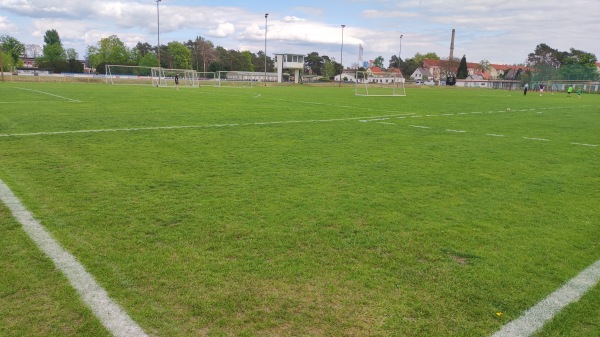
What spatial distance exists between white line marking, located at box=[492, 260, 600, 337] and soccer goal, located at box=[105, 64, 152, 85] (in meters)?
58.2

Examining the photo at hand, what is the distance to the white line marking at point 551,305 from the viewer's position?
8.89 feet

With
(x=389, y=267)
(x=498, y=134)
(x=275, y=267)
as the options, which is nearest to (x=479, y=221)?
(x=389, y=267)

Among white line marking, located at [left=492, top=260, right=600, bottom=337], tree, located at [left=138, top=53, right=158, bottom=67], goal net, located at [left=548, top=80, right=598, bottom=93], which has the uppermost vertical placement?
tree, located at [left=138, top=53, right=158, bottom=67]

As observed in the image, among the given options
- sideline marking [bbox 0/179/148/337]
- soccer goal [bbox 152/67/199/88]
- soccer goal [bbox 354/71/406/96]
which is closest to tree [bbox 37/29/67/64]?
soccer goal [bbox 152/67/199/88]

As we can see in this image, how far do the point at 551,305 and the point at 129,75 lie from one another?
6101 centimetres

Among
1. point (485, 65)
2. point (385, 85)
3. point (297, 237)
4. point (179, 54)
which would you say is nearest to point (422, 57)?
point (485, 65)

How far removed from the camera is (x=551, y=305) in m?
2.98

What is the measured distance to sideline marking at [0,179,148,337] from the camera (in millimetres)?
2631

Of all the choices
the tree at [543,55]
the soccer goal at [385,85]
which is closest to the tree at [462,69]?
the tree at [543,55]

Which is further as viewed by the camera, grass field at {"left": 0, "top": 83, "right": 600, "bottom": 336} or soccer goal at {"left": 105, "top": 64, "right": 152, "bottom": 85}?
soccer goal at {"left": 105, "top": 64, "right": 152, "bottom": 85}

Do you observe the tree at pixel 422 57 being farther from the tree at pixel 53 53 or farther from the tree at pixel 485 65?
the tree at pixel 53 53

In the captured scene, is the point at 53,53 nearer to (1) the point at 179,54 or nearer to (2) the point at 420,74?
(1) the point at 179,54

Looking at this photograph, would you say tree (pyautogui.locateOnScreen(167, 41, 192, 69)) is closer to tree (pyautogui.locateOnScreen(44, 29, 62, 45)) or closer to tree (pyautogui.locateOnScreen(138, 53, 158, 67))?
tree (pyautogui.locateOnScreen(138, 53, 158, 67))

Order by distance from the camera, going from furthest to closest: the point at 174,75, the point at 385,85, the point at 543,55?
the point at 543,55
the point at 174,75
the point at 385,85
